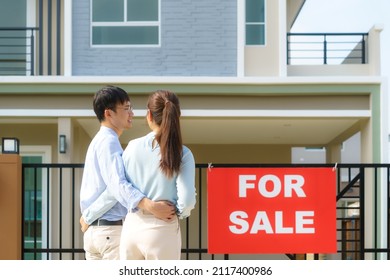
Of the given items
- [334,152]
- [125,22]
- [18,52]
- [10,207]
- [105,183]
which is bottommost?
[10,207]

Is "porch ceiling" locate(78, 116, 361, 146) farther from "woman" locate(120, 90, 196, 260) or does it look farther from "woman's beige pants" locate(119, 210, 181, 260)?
"woman's beige pants" locate(119, 210, 181, 260)

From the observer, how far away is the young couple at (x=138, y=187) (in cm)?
378

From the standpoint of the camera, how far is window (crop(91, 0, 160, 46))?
11664 millimetres

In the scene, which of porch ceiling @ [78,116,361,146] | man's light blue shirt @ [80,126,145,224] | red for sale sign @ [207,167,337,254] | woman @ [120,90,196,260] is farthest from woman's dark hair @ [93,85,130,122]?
porch ceiling @ [78,116,361,146]

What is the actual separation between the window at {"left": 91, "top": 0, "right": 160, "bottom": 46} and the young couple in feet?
25.2

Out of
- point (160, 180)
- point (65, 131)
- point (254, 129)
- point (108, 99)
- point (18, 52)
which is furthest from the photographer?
point (254, 129)

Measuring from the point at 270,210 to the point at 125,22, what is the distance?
6.79 metres

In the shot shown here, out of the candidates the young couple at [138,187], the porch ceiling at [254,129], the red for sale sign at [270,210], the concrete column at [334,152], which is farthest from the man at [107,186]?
the concrete column at [334,152]

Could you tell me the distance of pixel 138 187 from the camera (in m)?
3.93

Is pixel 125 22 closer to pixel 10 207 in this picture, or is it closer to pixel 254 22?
pixel 254 22

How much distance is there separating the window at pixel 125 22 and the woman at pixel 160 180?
793 cm

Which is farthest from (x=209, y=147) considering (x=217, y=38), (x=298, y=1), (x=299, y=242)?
(x=299, y=242)

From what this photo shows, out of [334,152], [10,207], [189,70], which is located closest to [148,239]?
[10,207]
